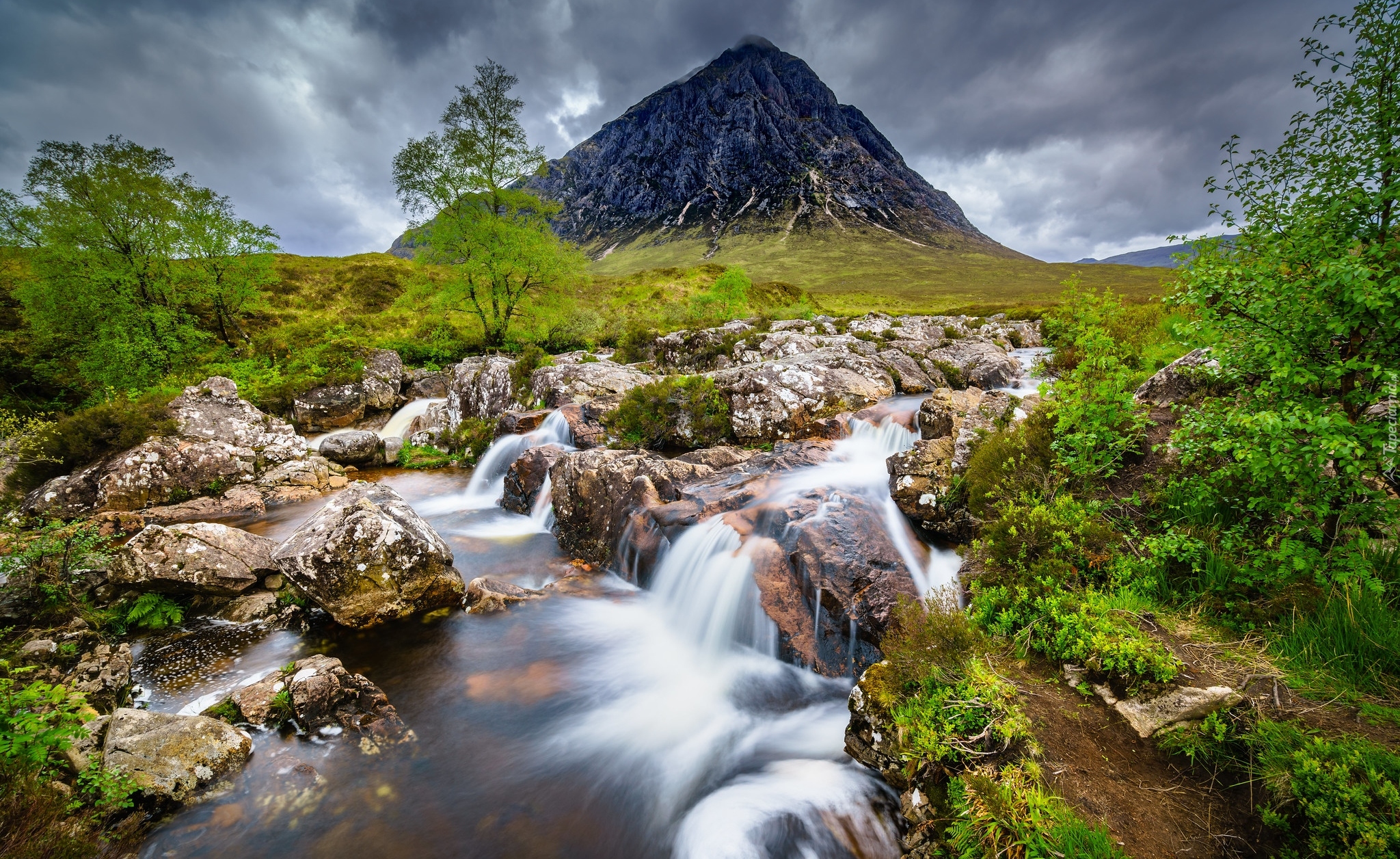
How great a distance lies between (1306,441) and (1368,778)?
2.74m

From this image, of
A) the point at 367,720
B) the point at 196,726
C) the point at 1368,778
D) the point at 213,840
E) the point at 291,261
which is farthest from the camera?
the point at 291,261

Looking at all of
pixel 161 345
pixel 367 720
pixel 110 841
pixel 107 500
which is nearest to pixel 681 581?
pixel 367 720

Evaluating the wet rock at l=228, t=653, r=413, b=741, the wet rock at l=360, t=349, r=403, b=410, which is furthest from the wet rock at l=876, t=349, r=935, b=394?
the wet rock at l=360, t=349, r=403, b=410

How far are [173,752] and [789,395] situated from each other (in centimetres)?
1466

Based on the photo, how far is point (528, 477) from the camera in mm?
14164

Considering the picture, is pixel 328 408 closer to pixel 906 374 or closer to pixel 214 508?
pixel 214 508

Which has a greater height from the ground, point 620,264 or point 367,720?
point 620,264

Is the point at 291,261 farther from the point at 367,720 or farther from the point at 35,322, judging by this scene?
the point at 367,720

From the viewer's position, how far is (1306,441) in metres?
4.06

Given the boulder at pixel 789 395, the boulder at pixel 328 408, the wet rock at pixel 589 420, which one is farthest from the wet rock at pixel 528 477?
the boulder at pixel 328 408

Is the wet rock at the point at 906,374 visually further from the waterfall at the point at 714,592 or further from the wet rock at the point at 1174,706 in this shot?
the wet rock at the point at 1174,706

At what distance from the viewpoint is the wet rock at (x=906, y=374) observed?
19219 millimetres

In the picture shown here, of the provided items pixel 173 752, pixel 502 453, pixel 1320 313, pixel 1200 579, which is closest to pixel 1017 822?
pixel 1200 579

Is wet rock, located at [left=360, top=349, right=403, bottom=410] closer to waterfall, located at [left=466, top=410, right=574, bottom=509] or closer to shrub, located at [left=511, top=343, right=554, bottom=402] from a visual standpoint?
shrub, located at [left=511, top=343, right=554, bottom=402]
